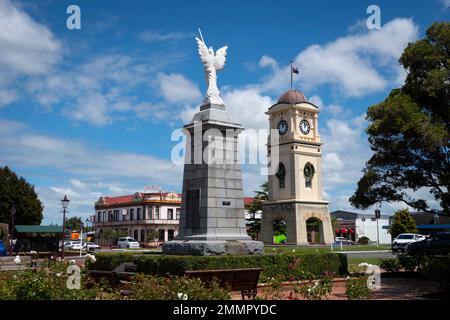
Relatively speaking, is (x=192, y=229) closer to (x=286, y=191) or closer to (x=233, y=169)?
(x=233, y=169)

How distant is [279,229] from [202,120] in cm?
4984

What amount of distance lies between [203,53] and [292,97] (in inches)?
1632

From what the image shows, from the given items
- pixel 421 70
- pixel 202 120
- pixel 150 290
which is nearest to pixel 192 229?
pixel 202 120

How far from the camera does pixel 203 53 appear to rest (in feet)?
59.8

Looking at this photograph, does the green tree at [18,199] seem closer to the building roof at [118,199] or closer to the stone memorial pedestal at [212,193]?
the building roof at [118,199]

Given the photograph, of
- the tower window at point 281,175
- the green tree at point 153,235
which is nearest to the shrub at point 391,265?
the tower window at point 281,175

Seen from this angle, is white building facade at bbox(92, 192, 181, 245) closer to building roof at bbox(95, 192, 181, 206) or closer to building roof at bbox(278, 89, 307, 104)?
building roof at bbox(95, 192, 181, 206)

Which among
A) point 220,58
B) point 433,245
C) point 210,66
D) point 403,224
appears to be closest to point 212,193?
point 210,66

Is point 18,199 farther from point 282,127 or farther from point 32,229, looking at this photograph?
point 282,127

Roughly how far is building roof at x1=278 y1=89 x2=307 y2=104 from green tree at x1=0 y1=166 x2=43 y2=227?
32.1 meters

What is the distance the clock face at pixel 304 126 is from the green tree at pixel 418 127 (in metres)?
40.0

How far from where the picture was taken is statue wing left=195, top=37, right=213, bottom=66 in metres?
18.2
